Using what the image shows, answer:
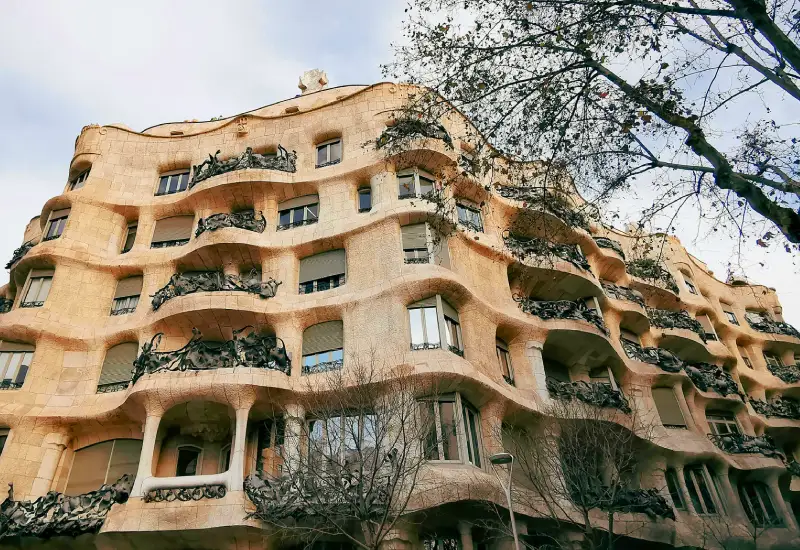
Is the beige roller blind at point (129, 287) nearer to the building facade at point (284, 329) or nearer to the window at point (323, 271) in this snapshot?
the building facade at point (284, 329)

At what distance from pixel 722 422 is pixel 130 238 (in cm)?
2358

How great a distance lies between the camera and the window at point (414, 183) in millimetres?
19000

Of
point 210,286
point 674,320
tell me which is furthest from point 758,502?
point 210,286

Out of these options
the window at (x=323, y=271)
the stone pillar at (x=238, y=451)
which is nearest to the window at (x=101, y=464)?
the stone pillar at (x=238, y=451)

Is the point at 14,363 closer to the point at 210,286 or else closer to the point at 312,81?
the point at 210,286

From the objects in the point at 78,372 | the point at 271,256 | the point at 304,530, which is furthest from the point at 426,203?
the point at 78,372

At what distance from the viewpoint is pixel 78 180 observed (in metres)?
22.5

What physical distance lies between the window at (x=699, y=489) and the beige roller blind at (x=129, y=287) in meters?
19.2

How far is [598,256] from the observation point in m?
24.3

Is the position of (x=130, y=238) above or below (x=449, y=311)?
above

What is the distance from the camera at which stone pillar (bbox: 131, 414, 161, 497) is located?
14211 millimetres

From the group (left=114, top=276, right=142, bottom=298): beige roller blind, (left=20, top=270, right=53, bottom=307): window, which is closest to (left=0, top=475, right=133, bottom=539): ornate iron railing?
(left=20, top=270, right=53, bottom=307): window

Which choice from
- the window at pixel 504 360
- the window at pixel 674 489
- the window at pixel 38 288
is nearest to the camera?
the window at pixel 504 360

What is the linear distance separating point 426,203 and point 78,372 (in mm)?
11421
